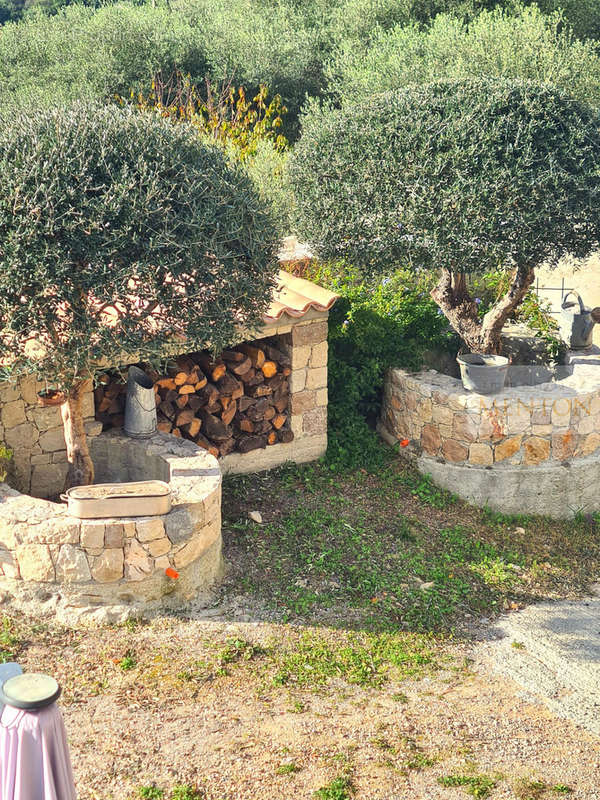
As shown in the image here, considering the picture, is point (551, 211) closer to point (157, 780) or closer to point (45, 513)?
point (45, 513)

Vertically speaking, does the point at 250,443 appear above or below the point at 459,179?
below

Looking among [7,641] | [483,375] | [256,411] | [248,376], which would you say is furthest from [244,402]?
[7,641]

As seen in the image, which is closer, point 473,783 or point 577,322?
point 473,783

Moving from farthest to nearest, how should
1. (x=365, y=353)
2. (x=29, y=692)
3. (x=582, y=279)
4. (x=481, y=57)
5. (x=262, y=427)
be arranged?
(x=481, y=57)
(x=582, y=279)
(x=365, y=353)
(x=262, y=427)
(x=29, y=692)

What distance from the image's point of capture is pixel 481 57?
19266 millimetres

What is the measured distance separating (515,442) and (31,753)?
283 inches

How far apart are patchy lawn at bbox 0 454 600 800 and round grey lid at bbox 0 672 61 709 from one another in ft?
5.54

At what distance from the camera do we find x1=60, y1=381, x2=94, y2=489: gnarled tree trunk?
817 centimetres

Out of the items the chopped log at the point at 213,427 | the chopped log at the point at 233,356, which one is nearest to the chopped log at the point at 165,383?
the chopped log at the point at 213,427

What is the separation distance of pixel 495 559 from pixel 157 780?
4.78 metres

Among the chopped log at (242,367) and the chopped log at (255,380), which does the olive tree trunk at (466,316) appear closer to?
the chopped log at (255,380)

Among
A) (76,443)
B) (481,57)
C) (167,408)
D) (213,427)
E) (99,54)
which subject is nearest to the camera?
(76,443)

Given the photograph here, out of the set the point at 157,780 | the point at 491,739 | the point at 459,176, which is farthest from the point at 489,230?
the point at 157,780

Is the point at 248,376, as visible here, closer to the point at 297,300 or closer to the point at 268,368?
the point at 268,368
